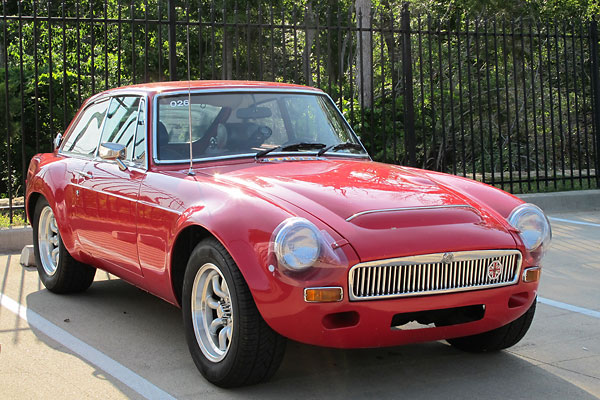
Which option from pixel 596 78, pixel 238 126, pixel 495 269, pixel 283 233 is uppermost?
pixel 596 78

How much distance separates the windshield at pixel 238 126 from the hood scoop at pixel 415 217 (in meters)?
1.31

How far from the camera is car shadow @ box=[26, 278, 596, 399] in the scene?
398 cm

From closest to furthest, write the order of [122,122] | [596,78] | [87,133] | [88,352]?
[88,352] < [122,122] < [87,133] < [596,78]

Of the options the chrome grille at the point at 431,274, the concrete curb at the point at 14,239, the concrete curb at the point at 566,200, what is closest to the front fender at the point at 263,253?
the chrome grille at the point at 431,274

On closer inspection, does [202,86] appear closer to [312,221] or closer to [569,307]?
[312,221]

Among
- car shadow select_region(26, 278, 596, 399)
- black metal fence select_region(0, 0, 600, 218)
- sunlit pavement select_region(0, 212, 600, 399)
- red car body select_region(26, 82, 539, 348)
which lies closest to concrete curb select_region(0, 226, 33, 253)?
black metal fence select_region(0, 0, 600, 218)

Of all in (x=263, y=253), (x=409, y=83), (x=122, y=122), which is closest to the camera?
(x=263, y=253)

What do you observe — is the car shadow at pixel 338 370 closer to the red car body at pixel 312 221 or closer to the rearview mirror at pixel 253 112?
the red car body at pixel 312 221

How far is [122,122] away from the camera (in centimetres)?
559

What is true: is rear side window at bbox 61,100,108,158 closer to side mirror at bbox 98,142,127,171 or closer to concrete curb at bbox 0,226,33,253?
side mirror at bbox 98,142,127,171

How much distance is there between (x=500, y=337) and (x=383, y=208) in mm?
1145

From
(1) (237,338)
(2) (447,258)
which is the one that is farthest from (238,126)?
(2) (447,258)

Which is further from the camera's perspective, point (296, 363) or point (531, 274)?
point (296, 363)

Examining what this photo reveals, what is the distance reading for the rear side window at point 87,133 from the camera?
5.96 metres
